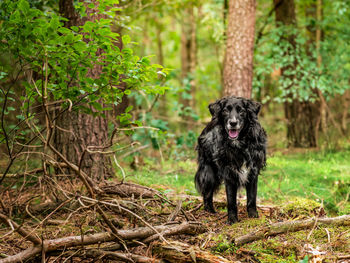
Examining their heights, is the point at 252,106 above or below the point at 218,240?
above

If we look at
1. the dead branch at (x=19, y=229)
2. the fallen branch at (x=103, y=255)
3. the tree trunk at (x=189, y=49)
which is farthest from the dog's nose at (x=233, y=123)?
the tree trunk at (x=189, y=49)

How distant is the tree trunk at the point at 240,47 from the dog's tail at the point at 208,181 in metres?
2.77

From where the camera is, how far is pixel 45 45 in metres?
3.35

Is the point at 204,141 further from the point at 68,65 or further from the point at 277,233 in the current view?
the point at 68,65

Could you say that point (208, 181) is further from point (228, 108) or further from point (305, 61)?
point (305, 61)

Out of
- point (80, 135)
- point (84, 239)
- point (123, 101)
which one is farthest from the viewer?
point (123, 101)

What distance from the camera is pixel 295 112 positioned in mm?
11180

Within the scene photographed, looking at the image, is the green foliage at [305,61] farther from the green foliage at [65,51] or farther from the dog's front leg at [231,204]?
the green foliage at [65,51]

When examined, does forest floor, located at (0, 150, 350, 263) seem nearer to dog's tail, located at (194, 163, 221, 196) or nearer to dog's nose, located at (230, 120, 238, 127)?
dog's tail, located at (194, 163, 221, 196)

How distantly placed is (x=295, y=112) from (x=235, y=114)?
765 cm

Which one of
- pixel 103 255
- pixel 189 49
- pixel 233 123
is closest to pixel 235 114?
pixel 233 123

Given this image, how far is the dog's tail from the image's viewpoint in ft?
15.6

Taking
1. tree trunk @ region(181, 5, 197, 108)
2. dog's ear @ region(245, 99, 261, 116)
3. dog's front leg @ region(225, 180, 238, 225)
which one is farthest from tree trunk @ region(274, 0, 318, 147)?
dog's front leg @ region(225, 180, 238, 225)

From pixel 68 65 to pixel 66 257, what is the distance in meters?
1.96
